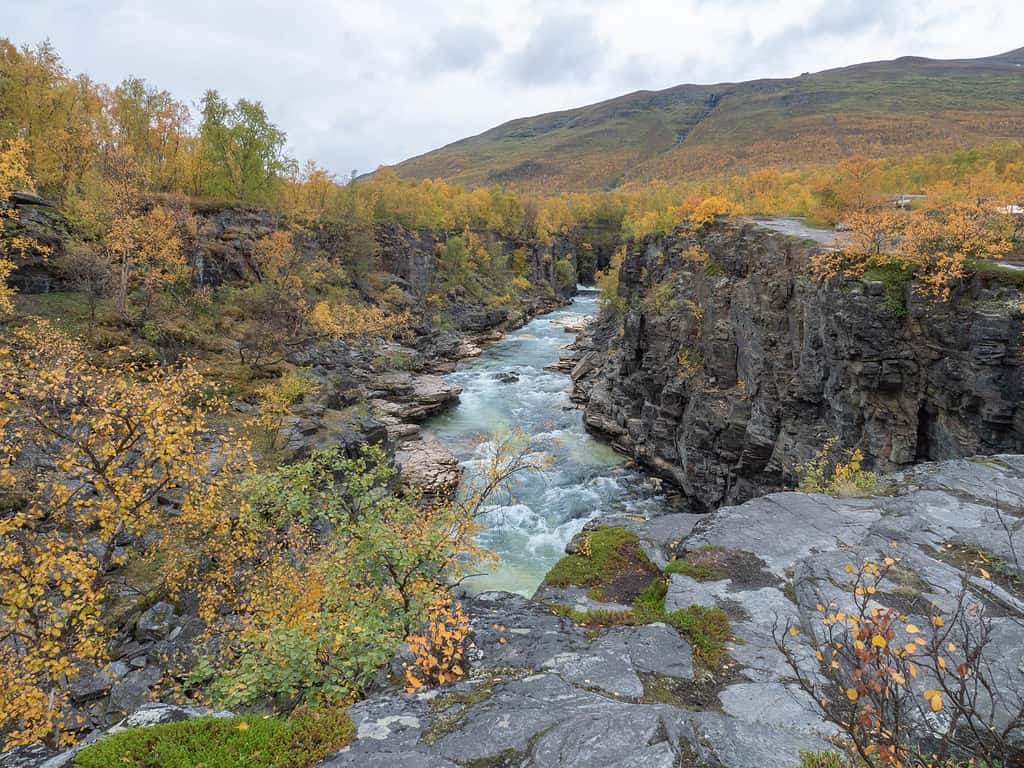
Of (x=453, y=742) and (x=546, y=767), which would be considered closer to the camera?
(x=546, y=767)

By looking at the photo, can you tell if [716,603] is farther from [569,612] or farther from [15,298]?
[15,298]

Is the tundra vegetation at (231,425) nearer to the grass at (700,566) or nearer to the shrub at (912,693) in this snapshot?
the shrub at (912,693)

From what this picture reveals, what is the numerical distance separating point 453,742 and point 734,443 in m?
25.8

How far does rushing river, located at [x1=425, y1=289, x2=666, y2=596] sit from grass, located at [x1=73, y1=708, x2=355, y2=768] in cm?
1250

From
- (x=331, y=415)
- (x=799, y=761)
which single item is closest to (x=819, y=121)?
(x=331, y=415)

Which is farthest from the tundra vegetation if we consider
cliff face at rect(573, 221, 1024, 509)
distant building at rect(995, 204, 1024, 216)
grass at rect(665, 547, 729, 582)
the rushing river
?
the rushing river

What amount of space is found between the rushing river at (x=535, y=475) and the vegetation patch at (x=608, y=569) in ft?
17.1

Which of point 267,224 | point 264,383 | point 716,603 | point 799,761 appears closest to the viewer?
point 799,761

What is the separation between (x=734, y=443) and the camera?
28047 millimetres

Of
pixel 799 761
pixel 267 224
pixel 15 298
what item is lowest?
pixel 799 761

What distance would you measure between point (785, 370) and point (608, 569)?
1687 cm

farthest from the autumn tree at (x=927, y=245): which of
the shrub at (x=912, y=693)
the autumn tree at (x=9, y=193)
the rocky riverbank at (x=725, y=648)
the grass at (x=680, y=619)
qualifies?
the autumn tree at (x=9, y=193)

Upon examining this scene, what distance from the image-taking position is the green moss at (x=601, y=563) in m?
13.1

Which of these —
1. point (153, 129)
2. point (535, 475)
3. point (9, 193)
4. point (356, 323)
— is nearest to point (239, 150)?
point (153, 129)
